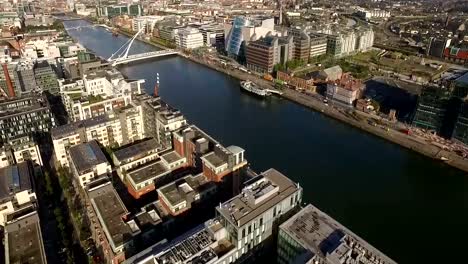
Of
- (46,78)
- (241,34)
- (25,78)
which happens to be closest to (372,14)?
(241,34)

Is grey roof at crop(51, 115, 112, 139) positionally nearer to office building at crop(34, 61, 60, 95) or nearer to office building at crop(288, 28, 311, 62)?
office building at crop(34, 61, 60, 95)

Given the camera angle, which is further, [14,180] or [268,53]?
[268,53]

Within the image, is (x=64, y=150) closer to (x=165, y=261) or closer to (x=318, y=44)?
(x=165, y=261)

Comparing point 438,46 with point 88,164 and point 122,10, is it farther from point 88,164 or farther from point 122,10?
point 122,10

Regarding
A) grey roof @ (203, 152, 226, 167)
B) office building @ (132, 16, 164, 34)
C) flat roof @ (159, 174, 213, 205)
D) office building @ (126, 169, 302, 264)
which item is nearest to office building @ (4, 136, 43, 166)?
flat roof @ (159, 174, 213, 205)

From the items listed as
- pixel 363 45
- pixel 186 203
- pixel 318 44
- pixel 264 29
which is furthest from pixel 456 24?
pixel 186 203

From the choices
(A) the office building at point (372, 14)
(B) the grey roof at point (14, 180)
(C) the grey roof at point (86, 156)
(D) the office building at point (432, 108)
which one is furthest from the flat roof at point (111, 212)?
(A) the office building at point (372, 14)
